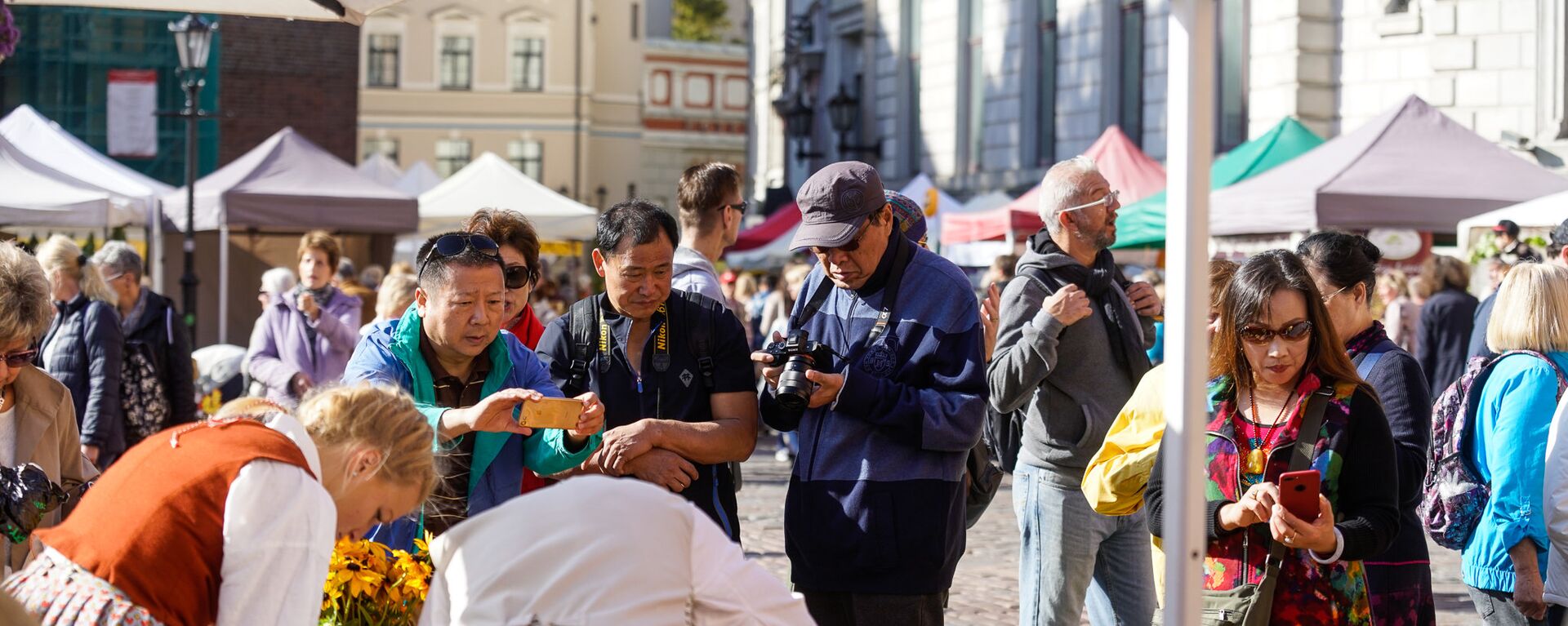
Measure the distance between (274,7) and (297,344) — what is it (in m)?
4.19

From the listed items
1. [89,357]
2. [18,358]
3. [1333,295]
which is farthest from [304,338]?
[1333,295]

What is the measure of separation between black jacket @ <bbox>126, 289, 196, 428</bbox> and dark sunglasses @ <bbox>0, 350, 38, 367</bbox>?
12.8 feet

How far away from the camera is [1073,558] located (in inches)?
215

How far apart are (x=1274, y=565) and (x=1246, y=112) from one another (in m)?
17.2

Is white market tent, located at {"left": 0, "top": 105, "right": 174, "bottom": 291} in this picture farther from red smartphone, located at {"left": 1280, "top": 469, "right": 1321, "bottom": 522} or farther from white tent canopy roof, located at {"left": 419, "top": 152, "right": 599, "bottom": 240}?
red smartphone, located at {"left": 1280, "top": 469, "right": 1321, "bottom": 522}

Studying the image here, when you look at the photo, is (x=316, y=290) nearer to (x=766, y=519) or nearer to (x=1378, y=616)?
(x=766, y=519)

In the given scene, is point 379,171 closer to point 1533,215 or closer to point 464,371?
point 1533,215

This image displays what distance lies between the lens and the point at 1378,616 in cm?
420

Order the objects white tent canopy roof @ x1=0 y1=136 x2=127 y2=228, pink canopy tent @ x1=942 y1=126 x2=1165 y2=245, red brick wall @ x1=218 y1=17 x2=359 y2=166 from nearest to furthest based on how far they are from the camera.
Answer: white tent canopy roof @ x1=0 y1=136 x2=127 y2=228 → pink canopy tent @ x1=942 y1=126 x2=1165 y2=245 → red brick wall @ x1=218 y1=17 x2=359 y2=166

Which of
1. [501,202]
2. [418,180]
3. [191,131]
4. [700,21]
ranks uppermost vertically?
[700,21]

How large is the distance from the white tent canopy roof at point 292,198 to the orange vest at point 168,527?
13354mm

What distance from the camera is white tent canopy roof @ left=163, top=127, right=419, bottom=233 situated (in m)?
15.9

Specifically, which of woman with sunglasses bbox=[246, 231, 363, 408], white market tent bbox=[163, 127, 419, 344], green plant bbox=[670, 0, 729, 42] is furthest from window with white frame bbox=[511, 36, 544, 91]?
woman with sunglasses bbox=[246, 231, 363, 408]

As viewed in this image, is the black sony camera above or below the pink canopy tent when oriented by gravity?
below
